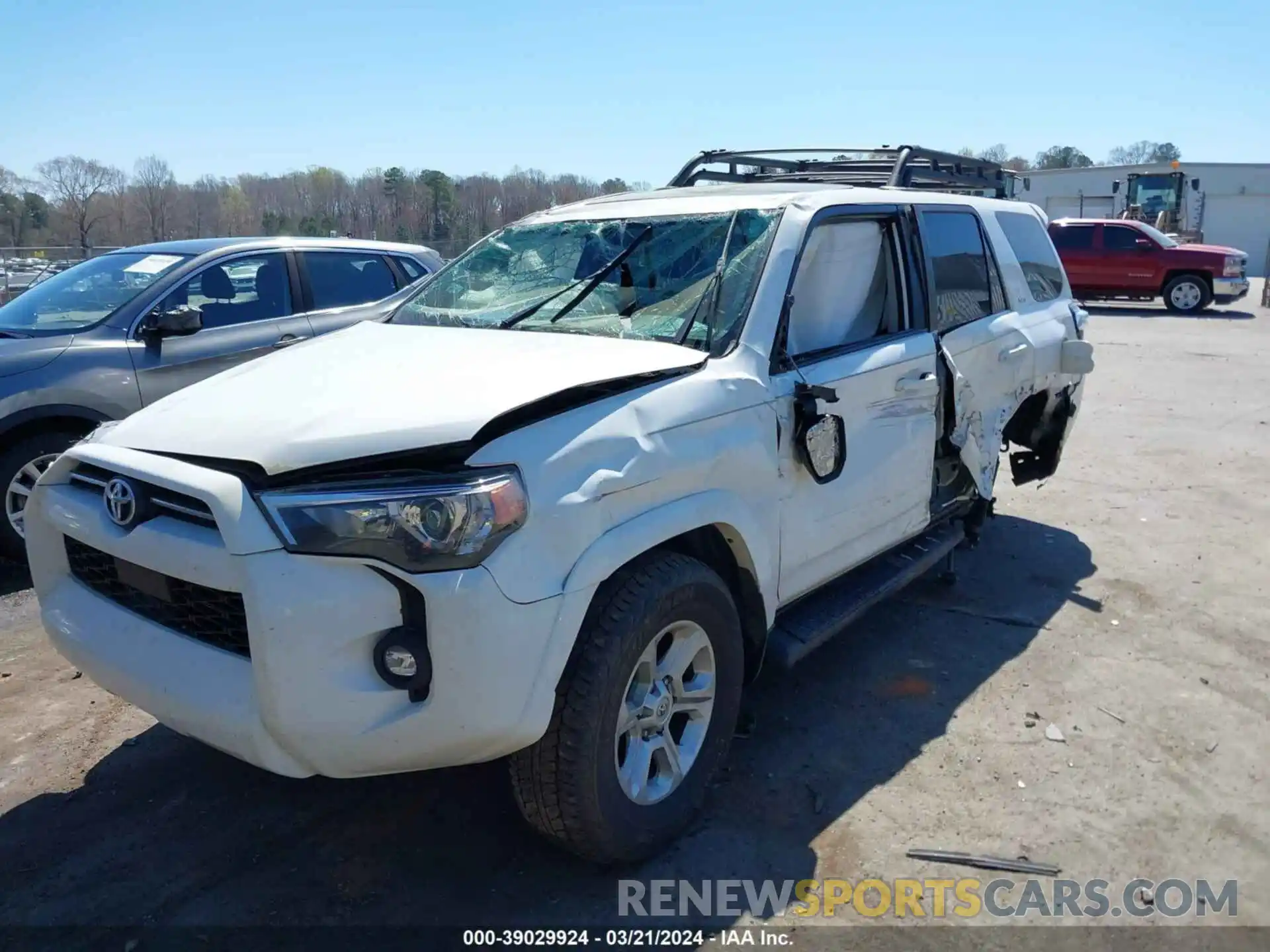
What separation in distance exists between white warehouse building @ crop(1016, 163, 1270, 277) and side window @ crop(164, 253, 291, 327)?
148 ft

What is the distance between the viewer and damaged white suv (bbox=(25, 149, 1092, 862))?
7.64ft

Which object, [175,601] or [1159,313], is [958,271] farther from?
[1159,313]

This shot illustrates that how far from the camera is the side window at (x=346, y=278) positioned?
680 centimetres

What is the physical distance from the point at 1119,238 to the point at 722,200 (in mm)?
20033

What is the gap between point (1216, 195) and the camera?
163 feet

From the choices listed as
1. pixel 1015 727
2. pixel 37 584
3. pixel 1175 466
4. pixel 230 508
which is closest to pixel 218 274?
pixel 37 584

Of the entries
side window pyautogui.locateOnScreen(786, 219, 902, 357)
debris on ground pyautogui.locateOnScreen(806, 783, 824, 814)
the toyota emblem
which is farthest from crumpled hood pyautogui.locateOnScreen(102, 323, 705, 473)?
debris on ground pyautogui.locateOnScreen(806, 783, 824, 814)

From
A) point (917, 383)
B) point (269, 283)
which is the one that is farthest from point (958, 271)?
A: point (269, 283)

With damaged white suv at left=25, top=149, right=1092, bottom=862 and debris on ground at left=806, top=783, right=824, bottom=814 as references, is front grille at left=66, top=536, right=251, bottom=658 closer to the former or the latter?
damaged white suv at left=25, top=149, right=1092, bottom=862

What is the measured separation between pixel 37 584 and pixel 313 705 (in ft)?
4.49

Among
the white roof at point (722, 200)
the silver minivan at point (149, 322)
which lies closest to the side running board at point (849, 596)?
the white roof at point (722, 200)

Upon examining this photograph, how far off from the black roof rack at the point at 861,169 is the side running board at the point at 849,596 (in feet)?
6.19

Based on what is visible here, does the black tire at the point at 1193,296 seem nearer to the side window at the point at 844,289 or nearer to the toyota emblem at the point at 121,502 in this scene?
the side window at the point at 844,289

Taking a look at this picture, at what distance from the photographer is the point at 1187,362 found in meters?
13.2
